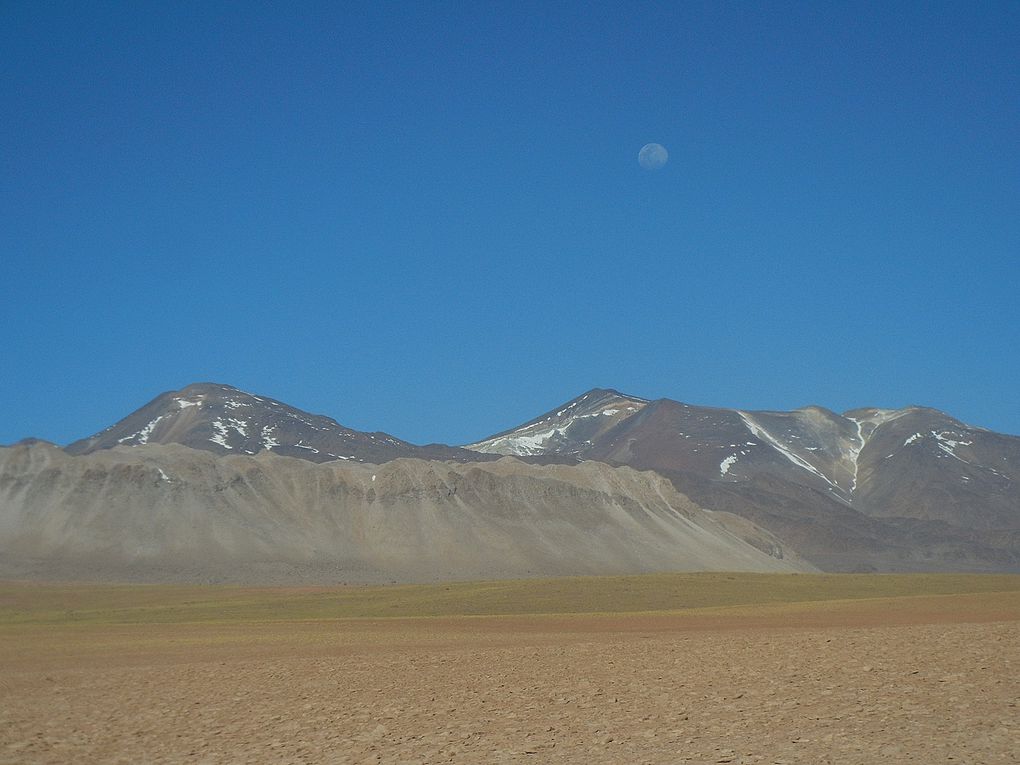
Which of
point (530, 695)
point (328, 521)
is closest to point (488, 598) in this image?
point (530, 695)

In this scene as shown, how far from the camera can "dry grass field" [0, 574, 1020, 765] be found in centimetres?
1424

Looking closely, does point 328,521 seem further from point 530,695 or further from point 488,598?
point 530,695

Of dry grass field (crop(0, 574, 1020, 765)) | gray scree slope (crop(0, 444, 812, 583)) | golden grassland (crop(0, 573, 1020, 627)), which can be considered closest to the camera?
dry grass field (crop(0, 574, 1020, 765))

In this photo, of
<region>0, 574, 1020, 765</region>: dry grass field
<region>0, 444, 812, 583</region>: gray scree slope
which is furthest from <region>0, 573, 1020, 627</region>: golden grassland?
<region>0, 444, 812, 583</region>: gray scree slope

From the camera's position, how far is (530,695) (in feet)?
61.0

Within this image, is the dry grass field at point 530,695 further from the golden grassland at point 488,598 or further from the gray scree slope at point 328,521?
the gray scree slope at point 328,521

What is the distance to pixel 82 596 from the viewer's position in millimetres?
79312

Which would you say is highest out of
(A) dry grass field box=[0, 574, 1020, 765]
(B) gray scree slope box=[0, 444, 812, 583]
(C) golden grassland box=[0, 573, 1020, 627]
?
(B) gray scree slope box=[0, 444, 812, 583]

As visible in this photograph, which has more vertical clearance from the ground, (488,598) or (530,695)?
(488,598)

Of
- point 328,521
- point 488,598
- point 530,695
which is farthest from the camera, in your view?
point 328,521

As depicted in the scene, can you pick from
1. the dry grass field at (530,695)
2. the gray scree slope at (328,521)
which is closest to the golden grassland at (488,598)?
the dry grass field at (530,695)

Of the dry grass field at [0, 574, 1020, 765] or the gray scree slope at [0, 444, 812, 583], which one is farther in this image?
the gray scree slope at [0, 444, 812, 583]

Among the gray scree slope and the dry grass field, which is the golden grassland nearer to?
the dry grass field

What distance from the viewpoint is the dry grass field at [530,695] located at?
46.7ft
